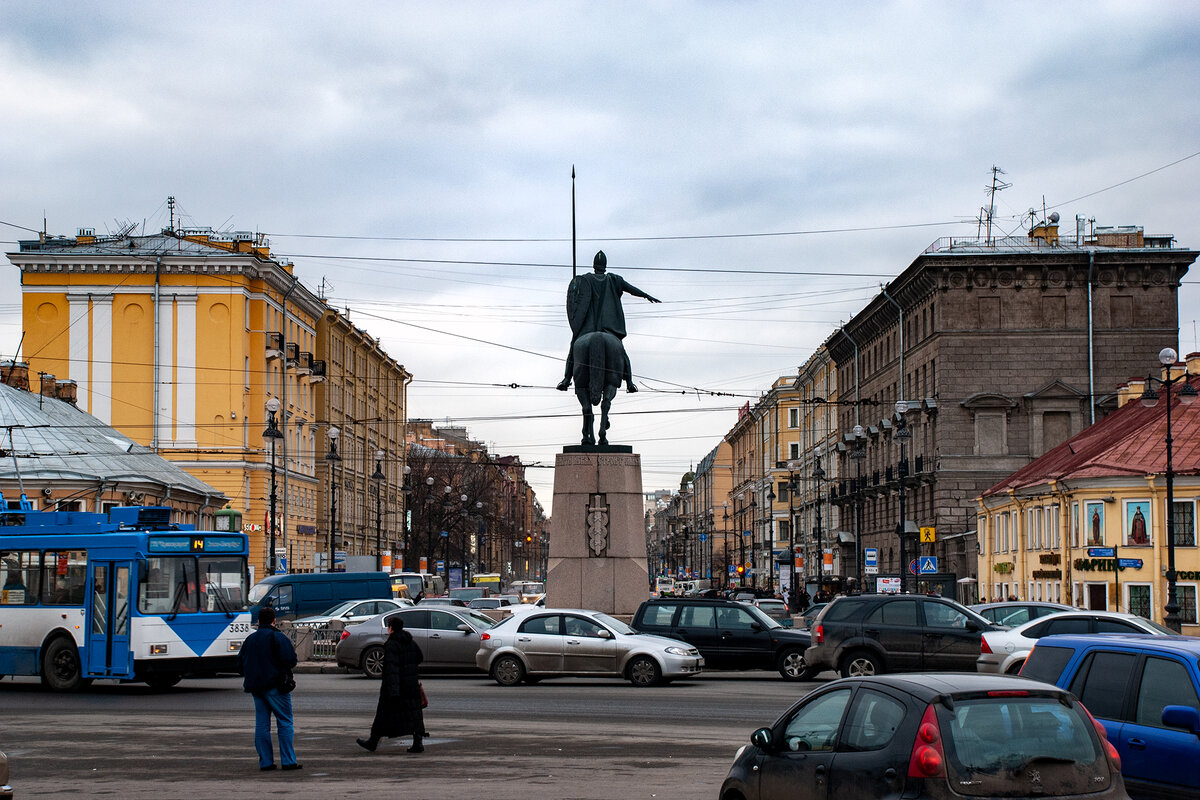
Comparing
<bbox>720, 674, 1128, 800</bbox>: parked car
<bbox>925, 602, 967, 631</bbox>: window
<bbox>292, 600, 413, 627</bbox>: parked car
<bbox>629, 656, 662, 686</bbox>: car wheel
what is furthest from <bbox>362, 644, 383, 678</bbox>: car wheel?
<bbox>720, 674, 1128, 800</bbox>: parked car

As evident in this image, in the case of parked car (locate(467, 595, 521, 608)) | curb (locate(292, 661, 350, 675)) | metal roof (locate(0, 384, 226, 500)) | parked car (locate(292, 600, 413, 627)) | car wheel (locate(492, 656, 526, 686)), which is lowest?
curb (locate(292, 661, 350, 675))

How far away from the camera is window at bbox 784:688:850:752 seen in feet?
27.8

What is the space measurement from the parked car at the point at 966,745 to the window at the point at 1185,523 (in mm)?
38788

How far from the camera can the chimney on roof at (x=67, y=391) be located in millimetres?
63938

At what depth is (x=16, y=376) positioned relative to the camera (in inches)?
2378

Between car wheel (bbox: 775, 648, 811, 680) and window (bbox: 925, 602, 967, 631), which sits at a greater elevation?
window (bbox: 925, 602, 967, 631)

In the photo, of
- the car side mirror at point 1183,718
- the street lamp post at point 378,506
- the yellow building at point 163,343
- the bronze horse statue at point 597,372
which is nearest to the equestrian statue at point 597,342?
the bronze horse statue at point 597,372

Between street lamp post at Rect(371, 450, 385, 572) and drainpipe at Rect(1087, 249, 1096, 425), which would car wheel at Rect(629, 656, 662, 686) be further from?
drainpipe at Rect(1087, 249, 1096, 425)

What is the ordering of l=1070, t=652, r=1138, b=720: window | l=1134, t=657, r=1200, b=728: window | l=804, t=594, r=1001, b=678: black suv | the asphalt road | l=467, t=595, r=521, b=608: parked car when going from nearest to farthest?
l=1134, t=657, r=1200, b=728: window → l=1070, t=652, r=1138, b=720: window → the asphalt road → l=804, t=594, r=1001, b=678: black suv → l=467, t=595, r=521, b=608: parked car

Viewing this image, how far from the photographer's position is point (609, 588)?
30766mm

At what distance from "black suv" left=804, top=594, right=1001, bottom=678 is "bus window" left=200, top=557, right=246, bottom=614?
392 inches

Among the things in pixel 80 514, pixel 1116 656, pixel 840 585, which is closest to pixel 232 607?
pixel 80 514

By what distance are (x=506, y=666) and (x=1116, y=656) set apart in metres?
16.7

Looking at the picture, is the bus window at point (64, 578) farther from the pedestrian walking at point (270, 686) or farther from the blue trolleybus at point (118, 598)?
the pedestrian walking at point (270, 686)
